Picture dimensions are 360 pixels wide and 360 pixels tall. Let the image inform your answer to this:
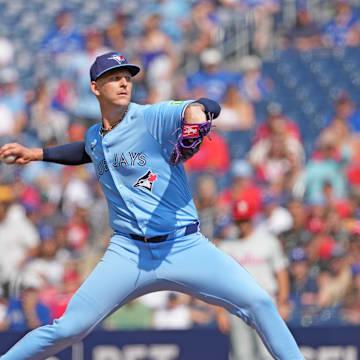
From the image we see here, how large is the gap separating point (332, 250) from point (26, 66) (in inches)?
284

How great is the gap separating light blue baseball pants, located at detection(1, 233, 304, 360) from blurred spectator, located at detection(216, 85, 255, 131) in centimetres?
690

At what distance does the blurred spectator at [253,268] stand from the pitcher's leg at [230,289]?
2.28m

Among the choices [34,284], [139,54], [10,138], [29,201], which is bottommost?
[34,284]

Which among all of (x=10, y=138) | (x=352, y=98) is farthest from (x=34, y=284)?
(x=352, y=98)

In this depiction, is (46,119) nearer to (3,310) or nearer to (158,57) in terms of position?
(158,57)

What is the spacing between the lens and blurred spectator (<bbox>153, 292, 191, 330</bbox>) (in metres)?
8.48

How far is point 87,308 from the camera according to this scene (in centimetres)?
499

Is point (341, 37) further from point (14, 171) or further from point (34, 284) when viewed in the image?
point (34, 284)

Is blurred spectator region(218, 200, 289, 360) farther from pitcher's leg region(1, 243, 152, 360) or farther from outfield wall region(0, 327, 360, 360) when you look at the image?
pitcher's leg region(1, 243, 152, 360)

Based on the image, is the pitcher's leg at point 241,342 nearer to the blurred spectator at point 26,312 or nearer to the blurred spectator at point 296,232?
the blurred spectator at point 26,312

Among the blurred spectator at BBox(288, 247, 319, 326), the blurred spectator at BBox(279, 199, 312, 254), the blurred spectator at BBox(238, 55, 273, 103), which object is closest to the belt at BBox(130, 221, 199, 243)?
the blurred spectator at BBox(288, 247, 319, 326)

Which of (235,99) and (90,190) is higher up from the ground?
(235,99)

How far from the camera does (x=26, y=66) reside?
14570mm

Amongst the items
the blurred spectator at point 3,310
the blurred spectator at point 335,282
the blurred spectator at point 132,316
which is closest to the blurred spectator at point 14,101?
the blurred spectator at point 3,310
